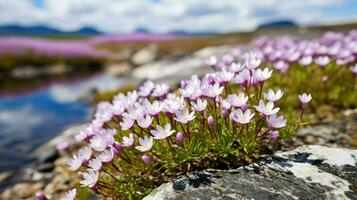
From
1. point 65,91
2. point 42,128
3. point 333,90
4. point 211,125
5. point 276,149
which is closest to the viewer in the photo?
point 211,125

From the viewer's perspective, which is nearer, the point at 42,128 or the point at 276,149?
the point at 276,149

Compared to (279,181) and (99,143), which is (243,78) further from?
(99,143)

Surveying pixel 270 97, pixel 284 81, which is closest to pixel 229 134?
pixel 270 97

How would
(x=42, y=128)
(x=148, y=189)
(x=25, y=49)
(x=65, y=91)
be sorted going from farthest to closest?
(x=25, y=49) < (x=65, y=91) < (x=42, y=128) < (x=148, y=189)

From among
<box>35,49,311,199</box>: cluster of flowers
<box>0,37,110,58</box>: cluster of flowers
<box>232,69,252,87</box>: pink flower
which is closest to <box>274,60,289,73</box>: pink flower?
<box>35,49,311,199</box>: cluster of flowers

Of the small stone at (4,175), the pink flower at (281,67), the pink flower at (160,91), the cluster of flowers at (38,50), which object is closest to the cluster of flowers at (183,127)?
the pink flower at (160,91)

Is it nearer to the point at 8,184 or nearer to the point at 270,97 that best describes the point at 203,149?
the point at 270,97

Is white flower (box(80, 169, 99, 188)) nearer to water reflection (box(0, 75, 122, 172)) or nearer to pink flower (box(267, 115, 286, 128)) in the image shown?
pink flower (box(267, 115, 286, 128))

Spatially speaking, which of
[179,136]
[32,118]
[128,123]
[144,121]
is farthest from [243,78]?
[32,118]
